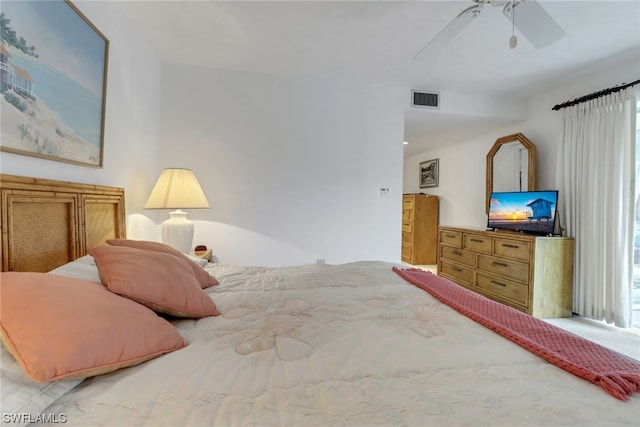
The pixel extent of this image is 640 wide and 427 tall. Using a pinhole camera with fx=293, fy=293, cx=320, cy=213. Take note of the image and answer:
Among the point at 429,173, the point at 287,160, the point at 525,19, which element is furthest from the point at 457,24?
the point at 429,173

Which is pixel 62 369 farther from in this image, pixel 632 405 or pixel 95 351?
pixel 632 405

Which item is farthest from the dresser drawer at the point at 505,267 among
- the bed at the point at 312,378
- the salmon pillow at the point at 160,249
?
the salmon pillow at the point at 160,249

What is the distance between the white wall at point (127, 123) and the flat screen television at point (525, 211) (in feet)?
12.2

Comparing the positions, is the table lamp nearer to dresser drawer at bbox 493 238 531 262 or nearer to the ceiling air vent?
the ceiling air vent

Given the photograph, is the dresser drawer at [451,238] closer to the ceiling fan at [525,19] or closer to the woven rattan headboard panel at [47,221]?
the ceiling fan at [525,19]

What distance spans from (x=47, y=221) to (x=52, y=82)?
0.65 meters

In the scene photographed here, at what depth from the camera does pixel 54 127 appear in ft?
4.58

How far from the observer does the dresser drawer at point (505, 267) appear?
9.64 ft

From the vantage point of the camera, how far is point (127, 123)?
2.18 metres

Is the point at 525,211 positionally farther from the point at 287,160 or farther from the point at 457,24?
the point at 287,160

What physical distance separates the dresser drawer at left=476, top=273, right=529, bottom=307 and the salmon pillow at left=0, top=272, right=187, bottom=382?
3.23 m

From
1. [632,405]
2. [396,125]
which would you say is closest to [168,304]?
[632,405]

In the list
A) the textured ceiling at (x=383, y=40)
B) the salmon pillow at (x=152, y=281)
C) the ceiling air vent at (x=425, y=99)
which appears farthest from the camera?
the ceiling air vent at (x=425, y=99)

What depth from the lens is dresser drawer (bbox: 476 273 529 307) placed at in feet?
9.62
